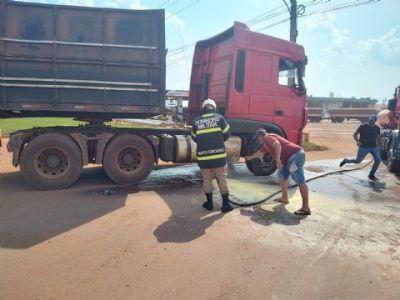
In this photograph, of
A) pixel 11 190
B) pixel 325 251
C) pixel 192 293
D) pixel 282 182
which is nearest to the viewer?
pixel 192 293

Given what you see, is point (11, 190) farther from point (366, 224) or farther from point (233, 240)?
point (366, 224)

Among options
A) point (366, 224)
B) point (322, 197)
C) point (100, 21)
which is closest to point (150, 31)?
point (100, 21)

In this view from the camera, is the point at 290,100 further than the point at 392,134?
No

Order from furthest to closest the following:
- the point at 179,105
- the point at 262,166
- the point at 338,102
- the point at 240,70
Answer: the point at 338,102, the point at 179,105, the point at 262,166, the point at 240,70

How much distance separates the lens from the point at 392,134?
38.3ft

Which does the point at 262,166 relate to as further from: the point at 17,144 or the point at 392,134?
the point at 17,144

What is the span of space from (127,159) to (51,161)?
1.43 m

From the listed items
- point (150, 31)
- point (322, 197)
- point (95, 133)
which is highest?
point (150, 31)

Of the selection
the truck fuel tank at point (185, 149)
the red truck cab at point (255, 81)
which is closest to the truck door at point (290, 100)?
the red truck cab at point (255, 81)

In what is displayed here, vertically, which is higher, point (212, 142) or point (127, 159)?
point (212, 142)

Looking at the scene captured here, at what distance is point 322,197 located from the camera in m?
7.39

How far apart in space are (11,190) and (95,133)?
188 centimetres

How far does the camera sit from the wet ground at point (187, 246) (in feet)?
11.7

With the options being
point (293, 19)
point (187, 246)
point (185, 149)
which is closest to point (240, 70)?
point (185, 149)
